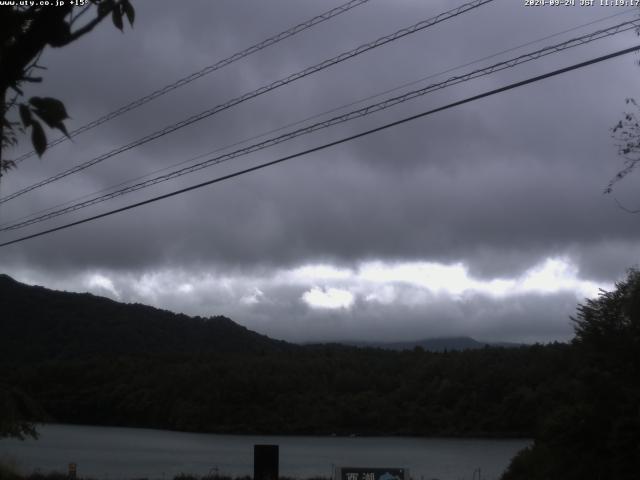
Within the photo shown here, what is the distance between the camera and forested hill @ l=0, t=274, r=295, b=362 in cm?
5531

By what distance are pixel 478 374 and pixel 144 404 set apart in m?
23.2

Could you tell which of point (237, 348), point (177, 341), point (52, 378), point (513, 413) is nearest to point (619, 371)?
point (513, 413)

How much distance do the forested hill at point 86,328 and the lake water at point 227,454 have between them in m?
6.64

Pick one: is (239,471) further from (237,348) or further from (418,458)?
(237,348)

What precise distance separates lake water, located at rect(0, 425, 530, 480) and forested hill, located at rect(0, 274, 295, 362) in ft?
21.8

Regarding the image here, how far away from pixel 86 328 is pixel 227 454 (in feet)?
84.6

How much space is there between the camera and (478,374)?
52.5 m

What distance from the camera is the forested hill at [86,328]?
55312 mm

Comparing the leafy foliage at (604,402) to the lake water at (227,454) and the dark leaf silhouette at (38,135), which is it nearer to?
the lake water at (227,454)

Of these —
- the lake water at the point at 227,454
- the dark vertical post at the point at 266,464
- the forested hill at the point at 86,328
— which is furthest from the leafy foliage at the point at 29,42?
the forested hill at the point at 86,328

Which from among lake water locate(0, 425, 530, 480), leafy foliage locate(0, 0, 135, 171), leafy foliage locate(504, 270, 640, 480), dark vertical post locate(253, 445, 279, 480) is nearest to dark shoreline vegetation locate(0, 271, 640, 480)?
lake water locate(0, 425, 530, 480)

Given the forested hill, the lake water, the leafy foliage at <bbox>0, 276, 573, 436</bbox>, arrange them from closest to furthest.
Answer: the lake water, the leafy foliage at <bbox>0, 276, 573, 436</bbox>, the forested hill

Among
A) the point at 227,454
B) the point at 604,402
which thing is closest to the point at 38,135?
the point at 604,402

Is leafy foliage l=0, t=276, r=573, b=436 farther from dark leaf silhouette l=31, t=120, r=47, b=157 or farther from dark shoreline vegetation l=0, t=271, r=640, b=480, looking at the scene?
dark leaf silhouette l=31, t=120, r=47, b=157
